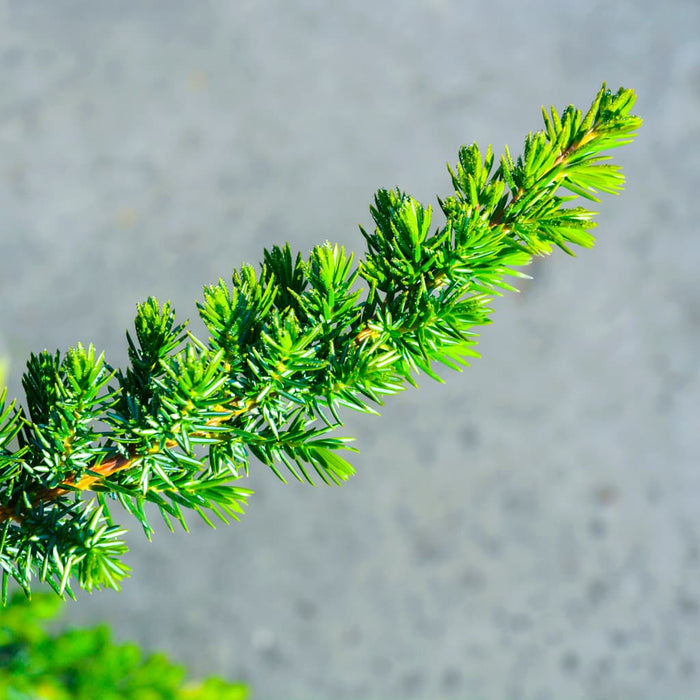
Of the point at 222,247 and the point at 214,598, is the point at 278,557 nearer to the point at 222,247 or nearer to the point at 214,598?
the point at 214,598

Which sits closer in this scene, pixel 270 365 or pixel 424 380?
pixel 270 365

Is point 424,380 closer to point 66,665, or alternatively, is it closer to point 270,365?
point 66,665

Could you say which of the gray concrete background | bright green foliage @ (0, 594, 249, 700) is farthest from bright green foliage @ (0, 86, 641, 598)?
the gray concrete background

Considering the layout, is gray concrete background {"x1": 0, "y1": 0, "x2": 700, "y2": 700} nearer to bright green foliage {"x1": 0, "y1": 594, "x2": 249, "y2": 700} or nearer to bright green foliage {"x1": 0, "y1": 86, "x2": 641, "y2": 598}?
bright green foliage {"x1": 0, "y1": 594, "x2": 249, "y2": 700}

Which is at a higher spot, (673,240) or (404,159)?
(404,159)

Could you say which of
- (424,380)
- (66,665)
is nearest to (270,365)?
(66,665)

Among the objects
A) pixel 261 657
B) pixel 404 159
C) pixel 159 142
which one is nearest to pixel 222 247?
pixel 159 142

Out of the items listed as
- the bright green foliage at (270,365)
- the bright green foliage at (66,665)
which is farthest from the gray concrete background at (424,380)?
the bright green foliage at (270,365)
